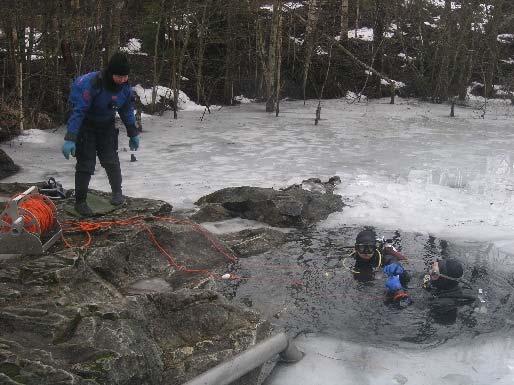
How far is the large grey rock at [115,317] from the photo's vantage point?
280cm

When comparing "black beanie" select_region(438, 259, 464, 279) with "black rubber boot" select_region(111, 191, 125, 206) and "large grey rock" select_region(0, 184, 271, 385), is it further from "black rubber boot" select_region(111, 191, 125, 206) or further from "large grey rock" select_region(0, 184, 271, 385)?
"black rubber boot" select_region(111, 191, 125, 206)

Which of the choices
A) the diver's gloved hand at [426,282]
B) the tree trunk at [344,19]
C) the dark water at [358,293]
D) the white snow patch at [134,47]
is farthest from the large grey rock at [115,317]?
the tree trunk at [344,19]

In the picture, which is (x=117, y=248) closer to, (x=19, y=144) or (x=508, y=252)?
(x=508, y=252)

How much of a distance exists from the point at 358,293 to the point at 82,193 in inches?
116

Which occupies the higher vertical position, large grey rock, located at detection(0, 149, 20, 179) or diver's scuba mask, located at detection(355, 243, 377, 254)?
large grey rock, located at detection(0, 149, 20, 179)

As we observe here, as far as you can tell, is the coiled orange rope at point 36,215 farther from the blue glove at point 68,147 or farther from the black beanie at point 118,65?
the black beanie at point 118,65

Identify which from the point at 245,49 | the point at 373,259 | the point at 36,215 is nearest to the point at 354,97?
the point at 245,49

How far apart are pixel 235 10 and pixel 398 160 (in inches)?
299

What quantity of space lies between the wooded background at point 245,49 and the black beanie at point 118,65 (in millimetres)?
5579

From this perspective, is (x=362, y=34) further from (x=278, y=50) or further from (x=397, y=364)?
(x=397, y=364)

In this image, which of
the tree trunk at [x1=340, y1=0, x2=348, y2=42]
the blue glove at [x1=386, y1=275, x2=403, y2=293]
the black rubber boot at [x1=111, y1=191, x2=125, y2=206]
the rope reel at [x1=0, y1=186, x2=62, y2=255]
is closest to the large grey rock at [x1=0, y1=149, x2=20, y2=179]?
the black rubber boot at [x1=111, y1=191, x2=125, y2=206]

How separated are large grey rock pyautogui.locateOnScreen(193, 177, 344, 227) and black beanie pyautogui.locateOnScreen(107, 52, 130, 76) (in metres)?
2.31

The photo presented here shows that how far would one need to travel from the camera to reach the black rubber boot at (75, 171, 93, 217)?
5402 millimetres

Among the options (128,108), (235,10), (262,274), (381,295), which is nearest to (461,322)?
(381,295)
